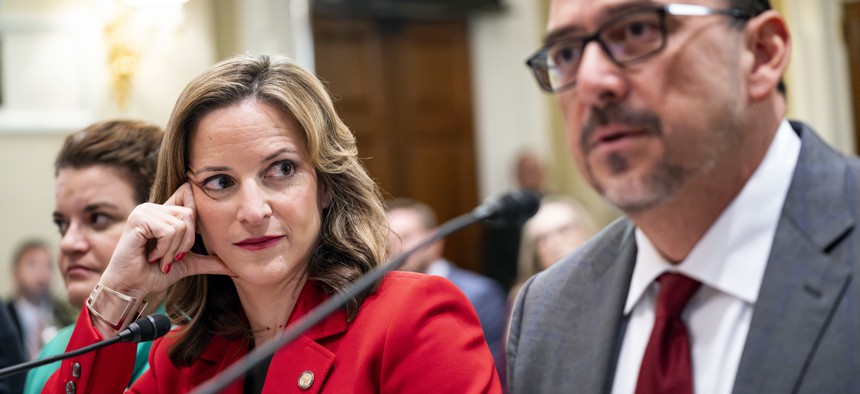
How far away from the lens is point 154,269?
6.53ft

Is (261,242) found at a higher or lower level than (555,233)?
higher

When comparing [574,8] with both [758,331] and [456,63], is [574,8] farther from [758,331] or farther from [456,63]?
[456,63]

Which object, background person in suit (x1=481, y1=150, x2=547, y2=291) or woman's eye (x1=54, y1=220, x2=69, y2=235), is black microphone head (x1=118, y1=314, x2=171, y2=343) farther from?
background person in suit (x1=481, y1=150, x2=547, y2=291)

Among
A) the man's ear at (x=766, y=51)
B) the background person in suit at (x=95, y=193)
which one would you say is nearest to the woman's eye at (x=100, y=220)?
the background person in suit at (x=95, y=193)

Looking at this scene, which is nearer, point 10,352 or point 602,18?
point 602,18

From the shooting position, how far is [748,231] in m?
1.56

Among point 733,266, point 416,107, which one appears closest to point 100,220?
point 733,266

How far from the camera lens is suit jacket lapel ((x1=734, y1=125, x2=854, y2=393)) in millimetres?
1440

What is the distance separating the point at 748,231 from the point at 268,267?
0.80 metres

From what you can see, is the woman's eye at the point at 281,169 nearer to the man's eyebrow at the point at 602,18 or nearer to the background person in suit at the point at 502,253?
the man's eyebrow at the point at 602,18

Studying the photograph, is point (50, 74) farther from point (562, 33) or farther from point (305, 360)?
point (562, 33)

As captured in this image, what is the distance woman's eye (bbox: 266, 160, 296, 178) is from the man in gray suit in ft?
1.65

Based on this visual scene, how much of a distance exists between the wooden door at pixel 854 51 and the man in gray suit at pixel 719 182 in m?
6.05

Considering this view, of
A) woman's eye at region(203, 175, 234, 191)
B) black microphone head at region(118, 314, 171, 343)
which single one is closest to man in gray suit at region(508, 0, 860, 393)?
woman's eye at region(203, 175, 234, 191)
